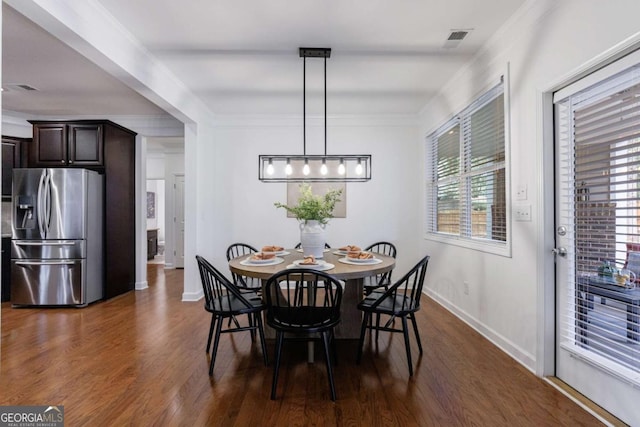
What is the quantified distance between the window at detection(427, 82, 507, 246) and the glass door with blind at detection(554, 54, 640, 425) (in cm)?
71

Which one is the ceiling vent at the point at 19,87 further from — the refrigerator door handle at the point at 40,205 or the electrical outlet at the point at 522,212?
the electrical outlet at the point at 522,212

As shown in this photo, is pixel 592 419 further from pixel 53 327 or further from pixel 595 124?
pixel 53 327

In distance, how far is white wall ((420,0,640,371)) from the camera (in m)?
1.91

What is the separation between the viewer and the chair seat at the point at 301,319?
7.08 feet

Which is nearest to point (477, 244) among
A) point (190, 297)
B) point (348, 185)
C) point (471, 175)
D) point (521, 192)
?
point (471, 175)

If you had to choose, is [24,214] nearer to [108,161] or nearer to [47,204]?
[47,204]

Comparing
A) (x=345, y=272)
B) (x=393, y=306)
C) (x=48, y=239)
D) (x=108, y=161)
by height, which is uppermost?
(x=108, y=161)

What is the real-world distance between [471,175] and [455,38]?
137cm

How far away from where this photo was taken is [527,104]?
2.49 metres

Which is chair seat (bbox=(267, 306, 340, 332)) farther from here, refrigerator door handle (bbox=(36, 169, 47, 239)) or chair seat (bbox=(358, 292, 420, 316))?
Result: refrigerator door handle (bbox=(36, 169, 47, 239))

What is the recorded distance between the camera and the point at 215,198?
5.02m

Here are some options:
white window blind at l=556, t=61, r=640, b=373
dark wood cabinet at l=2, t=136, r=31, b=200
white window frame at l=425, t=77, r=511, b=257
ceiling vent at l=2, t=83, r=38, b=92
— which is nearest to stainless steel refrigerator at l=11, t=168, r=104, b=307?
dark wood cabinet at l=2, t=136, r=31, b=200

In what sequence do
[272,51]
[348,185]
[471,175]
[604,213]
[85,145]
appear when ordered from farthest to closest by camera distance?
[348,185] < [85,145] < [471,175] < [272,51] < [604,213]

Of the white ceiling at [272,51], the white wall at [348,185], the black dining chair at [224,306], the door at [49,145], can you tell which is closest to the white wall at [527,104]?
the white ceiling at [272,51]
